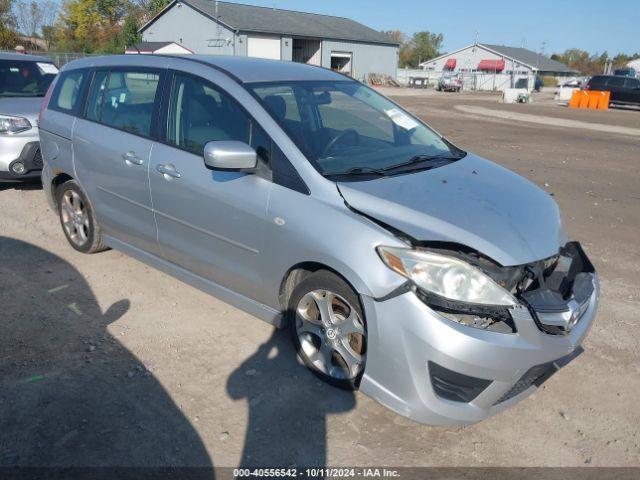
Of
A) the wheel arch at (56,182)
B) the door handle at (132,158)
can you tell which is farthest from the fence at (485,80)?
the door handle at (132,158)

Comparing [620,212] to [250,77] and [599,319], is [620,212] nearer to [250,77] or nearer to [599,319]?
[599,319]

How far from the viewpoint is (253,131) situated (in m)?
3.56

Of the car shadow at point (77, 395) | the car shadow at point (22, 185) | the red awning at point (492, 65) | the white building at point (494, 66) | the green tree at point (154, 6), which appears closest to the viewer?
the car shadow at point (77, 395)

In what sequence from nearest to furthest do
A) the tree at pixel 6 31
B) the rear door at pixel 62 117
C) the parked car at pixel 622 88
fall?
the rear door at pixel 62 117
the parked car at pixel 622 88
the tree at pixel 6 31

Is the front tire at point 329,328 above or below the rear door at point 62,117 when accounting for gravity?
below

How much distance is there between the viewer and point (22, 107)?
734 centimetres

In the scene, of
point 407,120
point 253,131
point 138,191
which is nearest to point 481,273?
point 253,131

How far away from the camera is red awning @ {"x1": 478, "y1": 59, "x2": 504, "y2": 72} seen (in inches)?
2864

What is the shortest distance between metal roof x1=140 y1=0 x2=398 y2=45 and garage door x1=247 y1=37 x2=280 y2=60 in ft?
2.40

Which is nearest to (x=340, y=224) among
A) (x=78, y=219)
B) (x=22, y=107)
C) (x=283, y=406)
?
(x=283, y=406)

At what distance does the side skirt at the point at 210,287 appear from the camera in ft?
11.9

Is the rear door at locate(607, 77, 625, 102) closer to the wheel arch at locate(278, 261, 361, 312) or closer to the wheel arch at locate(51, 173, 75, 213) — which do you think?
the wheel arch at locate(51, 173, 75, 213)

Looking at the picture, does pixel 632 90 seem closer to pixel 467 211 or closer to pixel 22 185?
pixel 22 185

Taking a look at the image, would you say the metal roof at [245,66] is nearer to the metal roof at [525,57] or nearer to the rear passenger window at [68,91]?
the rear passenger window at [68,91]
